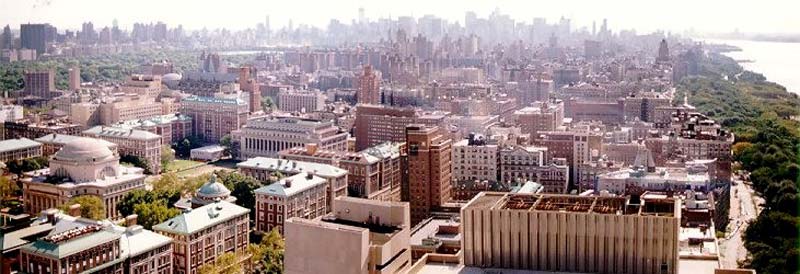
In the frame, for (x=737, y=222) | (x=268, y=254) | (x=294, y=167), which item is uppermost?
(x=294, y=167)

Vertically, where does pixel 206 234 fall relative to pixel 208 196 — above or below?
below

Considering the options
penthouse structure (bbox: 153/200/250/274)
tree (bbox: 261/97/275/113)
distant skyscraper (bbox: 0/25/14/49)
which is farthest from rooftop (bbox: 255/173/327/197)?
tree (bbox: 261/97/275/113)

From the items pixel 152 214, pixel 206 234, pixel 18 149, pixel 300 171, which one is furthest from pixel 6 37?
pixel 18 149

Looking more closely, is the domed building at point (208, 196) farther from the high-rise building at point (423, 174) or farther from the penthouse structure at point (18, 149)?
the penthouse structure at point (18, 149)

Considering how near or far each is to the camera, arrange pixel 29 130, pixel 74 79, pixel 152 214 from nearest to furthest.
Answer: pixel 152 214 → pixel 29 130 → pixel 74 79

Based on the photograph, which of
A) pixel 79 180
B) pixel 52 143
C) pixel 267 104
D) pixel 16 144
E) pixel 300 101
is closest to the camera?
pixel 79 180

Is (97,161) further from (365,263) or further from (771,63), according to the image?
(771,63)

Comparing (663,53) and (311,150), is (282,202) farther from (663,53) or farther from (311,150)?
(663,53)

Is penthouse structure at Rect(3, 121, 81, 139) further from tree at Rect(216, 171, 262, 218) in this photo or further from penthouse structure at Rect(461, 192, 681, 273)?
penthouse structure at Rect(461, 192, 681, 273)
